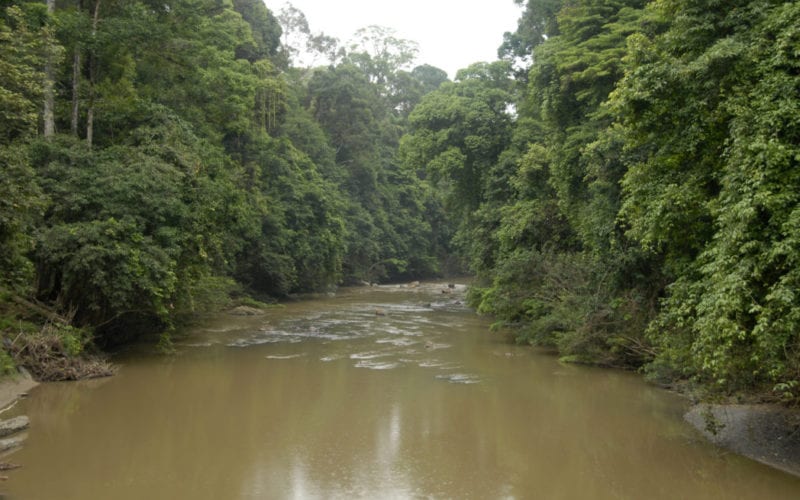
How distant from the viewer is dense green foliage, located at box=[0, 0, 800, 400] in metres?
8.02

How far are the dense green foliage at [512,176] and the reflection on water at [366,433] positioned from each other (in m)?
1.29

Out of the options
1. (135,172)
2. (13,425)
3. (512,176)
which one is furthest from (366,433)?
(512,176)

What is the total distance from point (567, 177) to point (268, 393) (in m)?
9.76

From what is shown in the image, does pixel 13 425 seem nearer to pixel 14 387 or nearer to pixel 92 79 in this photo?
pixel 14 387

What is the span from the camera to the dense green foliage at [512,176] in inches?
316

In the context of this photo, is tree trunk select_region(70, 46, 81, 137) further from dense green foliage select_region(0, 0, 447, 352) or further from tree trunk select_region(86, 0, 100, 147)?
tree trunk select_region(86, 0, 100, 147)

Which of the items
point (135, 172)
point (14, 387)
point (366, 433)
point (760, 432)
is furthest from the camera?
point (135, 172)

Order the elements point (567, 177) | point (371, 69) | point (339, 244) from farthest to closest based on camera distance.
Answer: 1. point (371, 69)
2. point (339, 244)
3. point (567, 177)

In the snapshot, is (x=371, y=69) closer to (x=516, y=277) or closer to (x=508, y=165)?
(x=508, y=165)

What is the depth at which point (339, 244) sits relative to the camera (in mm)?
36062

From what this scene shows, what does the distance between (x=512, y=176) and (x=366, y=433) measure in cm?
1548

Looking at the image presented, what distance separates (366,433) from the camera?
35.4ft

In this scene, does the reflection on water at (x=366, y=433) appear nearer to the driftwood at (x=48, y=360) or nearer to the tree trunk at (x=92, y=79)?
the driftwood at (x=48, y=360)

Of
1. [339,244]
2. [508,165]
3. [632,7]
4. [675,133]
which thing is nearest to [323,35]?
[339,244]
